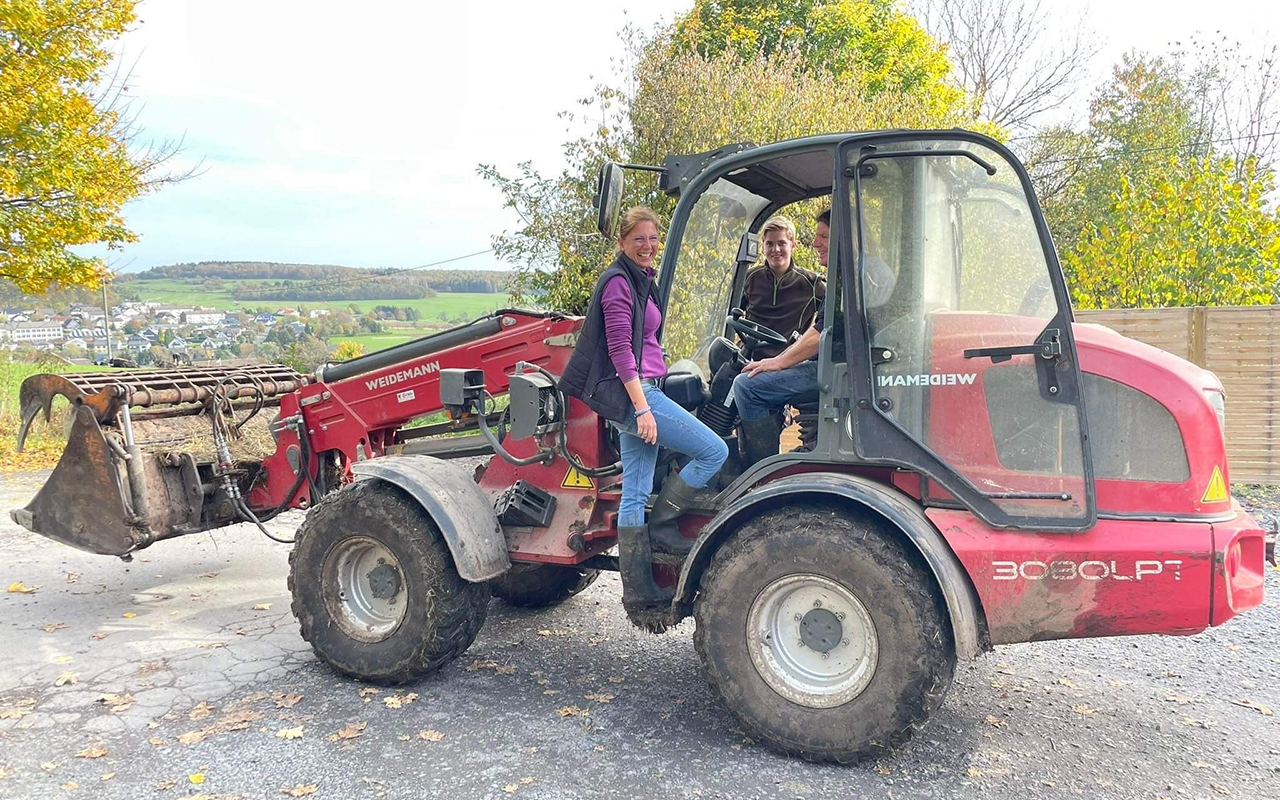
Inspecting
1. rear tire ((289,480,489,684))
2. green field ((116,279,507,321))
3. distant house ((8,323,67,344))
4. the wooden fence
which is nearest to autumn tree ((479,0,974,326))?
green field ((116,279,507,321))

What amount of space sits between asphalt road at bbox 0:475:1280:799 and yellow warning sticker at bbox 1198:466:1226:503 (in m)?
1.16

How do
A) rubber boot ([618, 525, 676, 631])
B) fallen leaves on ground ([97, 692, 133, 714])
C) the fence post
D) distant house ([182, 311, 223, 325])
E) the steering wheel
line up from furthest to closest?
distant house ([182, 311, 223, 325]), the fence post, the steering wheel, fallen leaves on ground ([97, 692, 133, 714]), rubber boot ([618, 525, 676, 631])

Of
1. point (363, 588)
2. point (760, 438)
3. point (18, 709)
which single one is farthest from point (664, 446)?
point (18, 709)

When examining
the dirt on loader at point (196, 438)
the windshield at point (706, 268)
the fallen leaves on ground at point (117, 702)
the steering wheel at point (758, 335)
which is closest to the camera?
the fallen leaves on ground at point (117, 702)

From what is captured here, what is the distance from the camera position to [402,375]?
5.49 meters

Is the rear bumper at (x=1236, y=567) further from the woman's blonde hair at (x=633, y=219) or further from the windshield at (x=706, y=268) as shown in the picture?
the woman's blonde hair at (x=633, y=219)

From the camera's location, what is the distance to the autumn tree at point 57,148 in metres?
11.9

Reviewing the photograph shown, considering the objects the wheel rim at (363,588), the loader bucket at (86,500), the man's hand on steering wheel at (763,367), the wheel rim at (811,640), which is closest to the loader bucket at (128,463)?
the loader bucket at (86,500)

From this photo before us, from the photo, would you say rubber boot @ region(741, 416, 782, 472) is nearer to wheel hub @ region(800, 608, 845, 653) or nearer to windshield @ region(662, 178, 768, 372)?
windshield @ region(662, 178, 768, 372)

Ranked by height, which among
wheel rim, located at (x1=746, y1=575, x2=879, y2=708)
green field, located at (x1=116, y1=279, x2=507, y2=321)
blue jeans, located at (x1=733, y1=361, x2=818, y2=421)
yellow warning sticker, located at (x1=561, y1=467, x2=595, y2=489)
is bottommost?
wheel rim, located at (x1=746, y1=575, x2=879, y2=708)

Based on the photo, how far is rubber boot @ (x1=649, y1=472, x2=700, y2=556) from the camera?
4434mm

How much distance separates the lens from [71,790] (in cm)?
374

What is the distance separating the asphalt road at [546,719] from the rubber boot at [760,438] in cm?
120

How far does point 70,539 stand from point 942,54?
19580 millimetres
